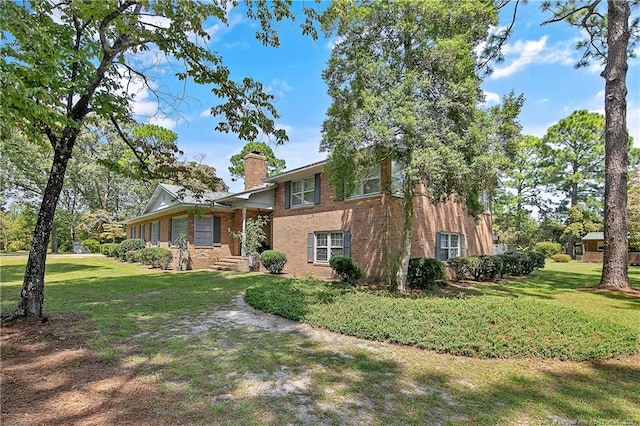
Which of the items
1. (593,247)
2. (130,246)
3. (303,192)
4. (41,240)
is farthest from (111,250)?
(593,247)

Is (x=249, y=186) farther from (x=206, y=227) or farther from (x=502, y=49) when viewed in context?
(x=502, y=49)

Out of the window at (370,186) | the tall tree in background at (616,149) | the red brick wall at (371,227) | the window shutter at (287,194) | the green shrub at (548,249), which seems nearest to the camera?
the tall tree in background at (616,149)

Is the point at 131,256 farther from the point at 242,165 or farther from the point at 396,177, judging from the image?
the point at 242,165

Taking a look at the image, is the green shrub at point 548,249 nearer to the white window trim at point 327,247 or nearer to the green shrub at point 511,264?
the green shrub at point 511,264

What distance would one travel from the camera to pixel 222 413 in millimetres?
3172

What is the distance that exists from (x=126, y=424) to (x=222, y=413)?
81cm

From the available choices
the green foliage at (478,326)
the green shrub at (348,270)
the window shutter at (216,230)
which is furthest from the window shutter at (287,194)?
the green foliage at (478,326)

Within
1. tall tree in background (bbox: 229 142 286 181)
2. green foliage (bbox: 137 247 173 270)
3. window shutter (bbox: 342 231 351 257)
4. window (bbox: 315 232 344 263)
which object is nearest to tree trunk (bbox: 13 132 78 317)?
window shutter (bbox: 342 231 351 257)

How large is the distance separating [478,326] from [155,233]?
21.6 metres

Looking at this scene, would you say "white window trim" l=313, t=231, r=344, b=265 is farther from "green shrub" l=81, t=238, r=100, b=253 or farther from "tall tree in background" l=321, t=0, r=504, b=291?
"green shrub" l=81, t=238, r=100, b=253

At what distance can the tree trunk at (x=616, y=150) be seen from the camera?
11.3 m

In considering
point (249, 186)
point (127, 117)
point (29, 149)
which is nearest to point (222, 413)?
point (127, 117)

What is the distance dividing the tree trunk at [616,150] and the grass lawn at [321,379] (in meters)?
5.39

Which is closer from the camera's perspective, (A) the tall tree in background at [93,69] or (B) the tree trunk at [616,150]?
(A) the tall tree in background at [93,69]
